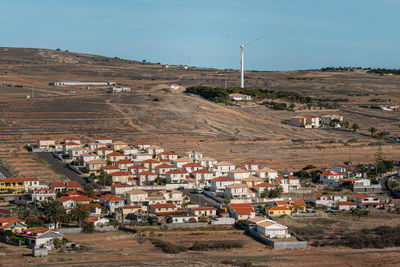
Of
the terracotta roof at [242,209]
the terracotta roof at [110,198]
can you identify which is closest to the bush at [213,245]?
the terracotta roof at [242,209]

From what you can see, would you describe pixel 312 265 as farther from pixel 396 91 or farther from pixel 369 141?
pixel 396 91

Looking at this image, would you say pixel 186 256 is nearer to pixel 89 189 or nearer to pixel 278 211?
pixel 278 211

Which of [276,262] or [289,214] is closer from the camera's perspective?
[276,262]

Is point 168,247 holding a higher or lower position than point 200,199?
lower

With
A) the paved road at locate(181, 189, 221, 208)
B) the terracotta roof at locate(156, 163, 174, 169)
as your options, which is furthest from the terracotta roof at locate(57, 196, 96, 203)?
the terracotta roof at locate(156, 163, 174, 169)

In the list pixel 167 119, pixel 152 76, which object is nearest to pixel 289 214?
pixel 167 119

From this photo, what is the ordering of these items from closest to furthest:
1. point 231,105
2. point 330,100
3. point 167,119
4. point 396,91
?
point 167,119
point 231,105
point 330,100
point 396,91

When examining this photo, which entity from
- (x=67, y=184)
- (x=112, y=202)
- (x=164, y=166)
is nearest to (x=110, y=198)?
(x=112, y=202)
